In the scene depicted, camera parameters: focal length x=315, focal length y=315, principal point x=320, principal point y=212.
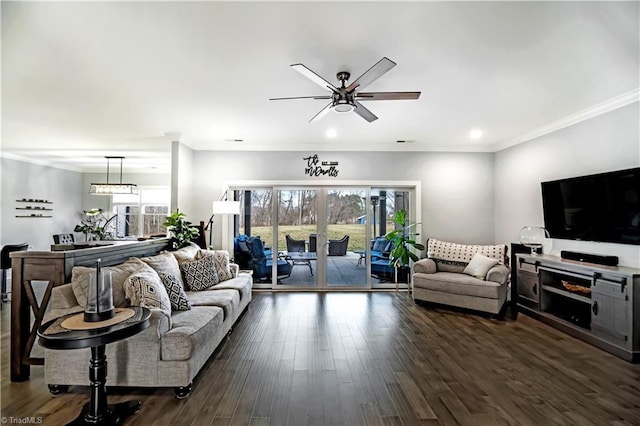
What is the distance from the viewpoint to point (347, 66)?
296 centimetres

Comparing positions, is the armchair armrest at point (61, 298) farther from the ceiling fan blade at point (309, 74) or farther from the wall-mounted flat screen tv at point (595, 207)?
the wall-mounted flat screen tv at point (595, 207)

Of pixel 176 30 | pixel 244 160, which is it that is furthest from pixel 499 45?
pixel 244 160

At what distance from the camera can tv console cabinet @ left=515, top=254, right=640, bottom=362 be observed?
126 inches

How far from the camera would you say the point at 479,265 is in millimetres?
5023

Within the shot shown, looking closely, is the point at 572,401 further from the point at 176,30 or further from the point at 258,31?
the point at 176,30

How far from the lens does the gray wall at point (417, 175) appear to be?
6238 mm

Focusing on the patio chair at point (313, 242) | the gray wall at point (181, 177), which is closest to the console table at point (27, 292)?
the gray wall at point (181, 177)

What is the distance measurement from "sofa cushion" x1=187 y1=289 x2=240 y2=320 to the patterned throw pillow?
19cm

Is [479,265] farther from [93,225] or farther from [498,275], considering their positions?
[93,225]

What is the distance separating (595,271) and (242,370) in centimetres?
397

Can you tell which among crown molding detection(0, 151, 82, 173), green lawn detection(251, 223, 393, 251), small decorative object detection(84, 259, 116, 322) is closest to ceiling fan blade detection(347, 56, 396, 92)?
small decorative object detection(84, 259, 116, 322)

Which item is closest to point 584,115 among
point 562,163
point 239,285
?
point 562,163

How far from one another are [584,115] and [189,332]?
17.8 feet

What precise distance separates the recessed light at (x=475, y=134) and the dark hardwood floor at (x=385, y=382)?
303cm
